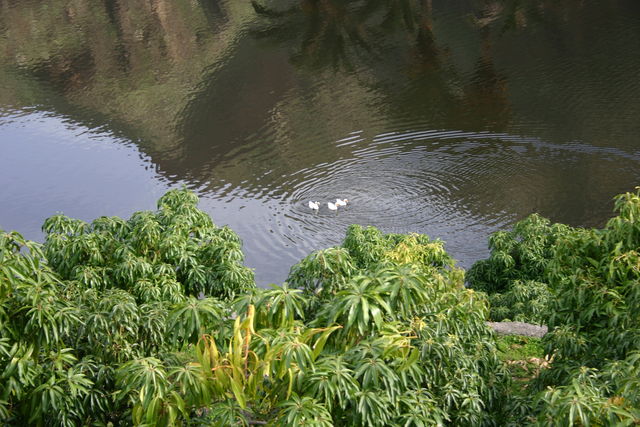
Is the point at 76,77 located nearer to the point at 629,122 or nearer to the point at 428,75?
the point at 428,75

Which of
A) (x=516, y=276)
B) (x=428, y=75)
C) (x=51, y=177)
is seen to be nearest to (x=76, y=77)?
(x=51, y=177)

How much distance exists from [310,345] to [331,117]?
25.7 meters

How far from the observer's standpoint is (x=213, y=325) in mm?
7500

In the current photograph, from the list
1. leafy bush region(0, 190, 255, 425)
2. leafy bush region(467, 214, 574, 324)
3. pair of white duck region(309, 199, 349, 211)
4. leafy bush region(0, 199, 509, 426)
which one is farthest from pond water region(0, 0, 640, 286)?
leafy bush region(0, 199, 509, 426)

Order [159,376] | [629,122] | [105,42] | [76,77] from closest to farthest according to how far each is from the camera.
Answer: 1. [159,376]
2. [629,122]
3. [76,77]
4. [105,42]

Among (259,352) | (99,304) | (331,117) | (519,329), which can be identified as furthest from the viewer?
(331,117)

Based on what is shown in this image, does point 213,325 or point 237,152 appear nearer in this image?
point 213,325

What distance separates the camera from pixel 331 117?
32.2 metres

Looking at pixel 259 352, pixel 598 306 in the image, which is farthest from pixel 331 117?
pixel 259 352

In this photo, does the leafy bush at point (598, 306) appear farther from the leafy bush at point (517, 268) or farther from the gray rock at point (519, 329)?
the leafy bush at point (517, 268)

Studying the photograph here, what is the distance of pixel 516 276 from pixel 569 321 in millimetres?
10427

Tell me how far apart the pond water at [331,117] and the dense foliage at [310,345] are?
12811mm

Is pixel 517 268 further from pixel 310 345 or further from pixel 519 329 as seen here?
pixel 310 345

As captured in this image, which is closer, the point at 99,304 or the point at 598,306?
the point at 598,306
